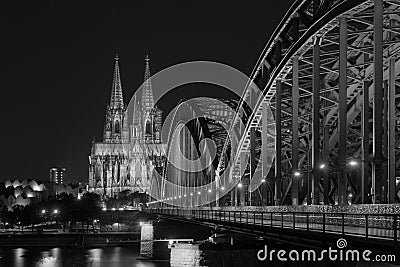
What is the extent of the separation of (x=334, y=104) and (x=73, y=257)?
66.0 meters

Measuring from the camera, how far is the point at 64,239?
14338 centimetres

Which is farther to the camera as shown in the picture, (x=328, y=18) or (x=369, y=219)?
(x=328, y=18)

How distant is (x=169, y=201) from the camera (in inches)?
6250

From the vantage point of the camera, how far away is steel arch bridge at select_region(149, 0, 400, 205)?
31.7 metres

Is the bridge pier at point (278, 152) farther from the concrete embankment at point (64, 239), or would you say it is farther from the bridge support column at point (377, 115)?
the concrete embankment at point (64, 239)

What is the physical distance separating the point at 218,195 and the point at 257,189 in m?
25.5

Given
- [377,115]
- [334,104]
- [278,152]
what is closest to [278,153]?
[278,152]

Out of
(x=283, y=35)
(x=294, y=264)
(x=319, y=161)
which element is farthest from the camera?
(x=283, y=35)

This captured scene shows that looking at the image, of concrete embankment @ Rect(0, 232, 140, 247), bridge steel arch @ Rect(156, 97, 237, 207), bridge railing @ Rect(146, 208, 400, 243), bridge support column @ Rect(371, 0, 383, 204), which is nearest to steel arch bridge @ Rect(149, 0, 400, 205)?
bridge support column @ Rect(371, 0, 383, 204)

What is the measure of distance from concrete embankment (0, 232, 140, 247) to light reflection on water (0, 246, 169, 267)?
7604 millimetres

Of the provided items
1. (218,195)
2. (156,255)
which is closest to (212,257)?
(218,195)

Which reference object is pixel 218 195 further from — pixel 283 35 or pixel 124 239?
pixel 124 239

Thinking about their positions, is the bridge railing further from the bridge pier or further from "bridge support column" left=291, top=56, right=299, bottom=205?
the bridge pier

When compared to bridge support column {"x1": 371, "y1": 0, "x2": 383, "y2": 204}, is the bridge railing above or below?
below
